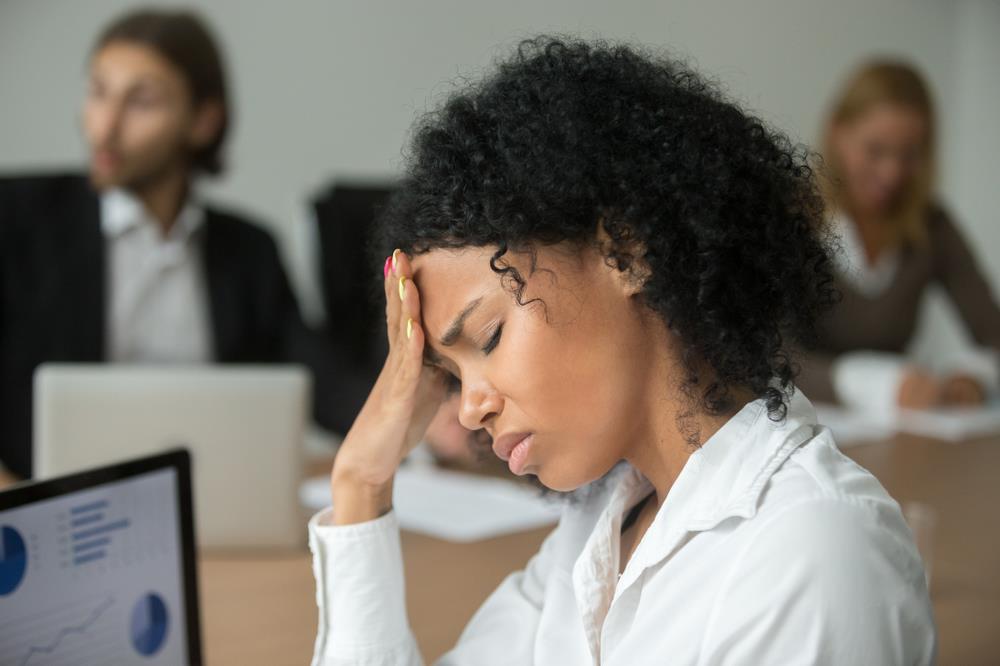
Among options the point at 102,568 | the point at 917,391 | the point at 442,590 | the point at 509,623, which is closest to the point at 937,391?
the point at 917,391

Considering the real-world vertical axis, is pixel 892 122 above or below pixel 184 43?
below

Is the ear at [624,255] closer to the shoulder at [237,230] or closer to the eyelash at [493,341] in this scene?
the eyelash at [493,341]

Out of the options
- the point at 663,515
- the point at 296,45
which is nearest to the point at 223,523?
the point at 663,515

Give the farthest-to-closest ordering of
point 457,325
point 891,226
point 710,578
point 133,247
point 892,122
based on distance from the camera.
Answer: point 891,226, point 892,122, point 133,247, point 457,325, point 710,578

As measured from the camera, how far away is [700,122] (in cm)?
93

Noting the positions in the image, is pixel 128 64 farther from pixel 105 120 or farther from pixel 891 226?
pixel 891 226

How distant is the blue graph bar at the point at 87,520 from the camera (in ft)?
3.20

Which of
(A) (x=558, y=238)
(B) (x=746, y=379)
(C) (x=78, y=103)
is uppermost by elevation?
(C) (x=78, y=103)

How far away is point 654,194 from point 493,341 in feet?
0.59

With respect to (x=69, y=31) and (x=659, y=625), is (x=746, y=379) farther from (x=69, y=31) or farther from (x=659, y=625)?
(x=69, y=31)

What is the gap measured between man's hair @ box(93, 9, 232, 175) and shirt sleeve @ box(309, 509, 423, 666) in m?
1.64

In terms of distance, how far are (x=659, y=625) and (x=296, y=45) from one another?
3.17 m

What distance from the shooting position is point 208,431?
152 cm

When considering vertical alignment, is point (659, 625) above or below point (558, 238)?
below
